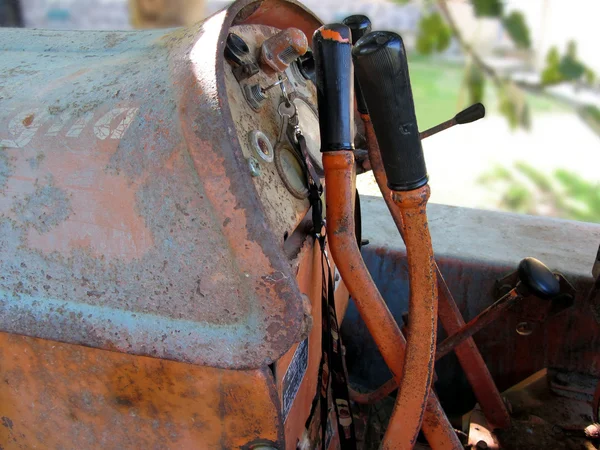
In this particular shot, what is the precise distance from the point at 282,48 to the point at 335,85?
0.13 m

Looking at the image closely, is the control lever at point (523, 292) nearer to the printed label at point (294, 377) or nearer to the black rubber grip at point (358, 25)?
the printed label at point (294, 377)

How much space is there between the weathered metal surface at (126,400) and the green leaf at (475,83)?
3743 millimetres

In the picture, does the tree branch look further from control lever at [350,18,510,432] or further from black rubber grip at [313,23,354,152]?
black rubber grip at [313,23,354,152]

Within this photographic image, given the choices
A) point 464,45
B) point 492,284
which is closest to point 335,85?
point 492,284

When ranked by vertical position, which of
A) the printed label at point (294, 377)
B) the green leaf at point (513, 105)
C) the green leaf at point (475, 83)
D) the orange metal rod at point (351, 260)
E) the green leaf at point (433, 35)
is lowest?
the green leaf at point (513, 105)

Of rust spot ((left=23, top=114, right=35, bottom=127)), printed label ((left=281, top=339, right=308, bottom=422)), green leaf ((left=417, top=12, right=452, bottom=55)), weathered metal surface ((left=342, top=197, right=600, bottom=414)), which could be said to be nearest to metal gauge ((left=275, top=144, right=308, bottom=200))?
printed label ((left=281, top=339, right=308, bottom=422))

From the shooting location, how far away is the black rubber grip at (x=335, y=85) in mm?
830

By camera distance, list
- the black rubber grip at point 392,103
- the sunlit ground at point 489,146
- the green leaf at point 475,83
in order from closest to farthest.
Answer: the black rubber grip at point 392,103 < the green leaf at point 475,83 < the sunlit ground at point 489,146

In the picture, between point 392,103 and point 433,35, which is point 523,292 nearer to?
point 392,103

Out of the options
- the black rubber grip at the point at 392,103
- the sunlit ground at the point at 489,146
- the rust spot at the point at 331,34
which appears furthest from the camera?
the sunlit ground at the point at 489,146

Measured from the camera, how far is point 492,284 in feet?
5.14

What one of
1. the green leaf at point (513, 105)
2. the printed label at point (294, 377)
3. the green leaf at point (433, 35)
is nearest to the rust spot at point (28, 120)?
the printed label at point (294, 377)

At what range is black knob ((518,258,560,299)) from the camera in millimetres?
1194

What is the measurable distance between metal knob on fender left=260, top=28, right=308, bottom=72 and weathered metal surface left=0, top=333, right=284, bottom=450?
1.70ft
